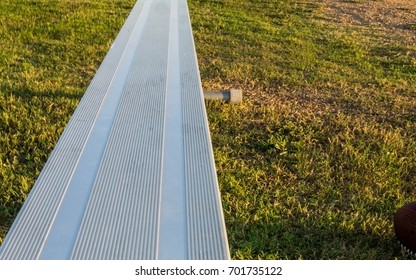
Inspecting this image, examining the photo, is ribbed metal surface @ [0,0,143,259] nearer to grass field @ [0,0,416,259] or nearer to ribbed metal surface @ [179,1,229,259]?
ribbed metal surface @ [179,1,229,259]

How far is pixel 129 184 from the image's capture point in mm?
1520

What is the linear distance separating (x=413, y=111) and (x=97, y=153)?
128 inches

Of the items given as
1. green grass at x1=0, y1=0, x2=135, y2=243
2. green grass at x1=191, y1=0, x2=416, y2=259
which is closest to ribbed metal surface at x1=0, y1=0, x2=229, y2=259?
green grass at x1=191, y1=0, x2=416, y2=259

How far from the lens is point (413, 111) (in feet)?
13.9

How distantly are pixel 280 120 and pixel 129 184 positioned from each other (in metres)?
2.52

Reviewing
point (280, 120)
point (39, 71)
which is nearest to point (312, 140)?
point (280, 120)

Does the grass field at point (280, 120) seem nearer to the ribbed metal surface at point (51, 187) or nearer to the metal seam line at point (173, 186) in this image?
the metal seam line at point (173, 186)

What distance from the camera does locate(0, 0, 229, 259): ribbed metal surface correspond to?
126 centimetres

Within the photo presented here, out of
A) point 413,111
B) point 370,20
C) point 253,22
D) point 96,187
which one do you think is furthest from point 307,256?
point 370,20

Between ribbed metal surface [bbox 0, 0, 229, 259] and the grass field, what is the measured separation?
0.85 metres

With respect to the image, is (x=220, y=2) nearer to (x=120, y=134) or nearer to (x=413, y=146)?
(x=413, y=146)

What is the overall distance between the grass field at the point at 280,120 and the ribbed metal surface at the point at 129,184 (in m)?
0.85

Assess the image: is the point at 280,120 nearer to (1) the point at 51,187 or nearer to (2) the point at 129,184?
(2) the point at 129,184

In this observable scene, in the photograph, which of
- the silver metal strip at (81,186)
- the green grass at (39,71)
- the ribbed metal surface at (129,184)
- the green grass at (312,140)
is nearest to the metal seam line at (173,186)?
the ribbed metal surface at (129,184)
